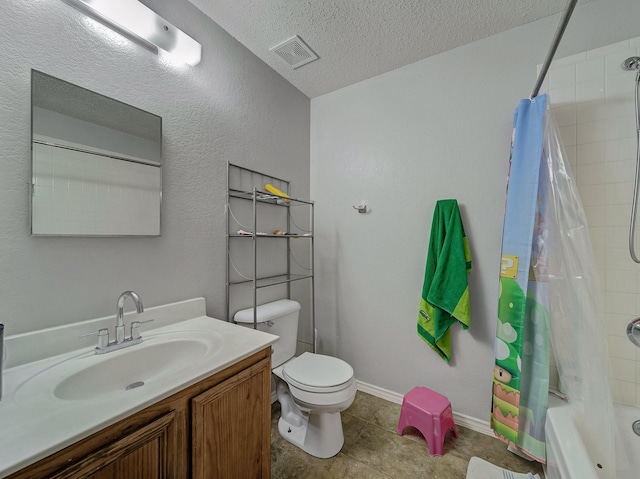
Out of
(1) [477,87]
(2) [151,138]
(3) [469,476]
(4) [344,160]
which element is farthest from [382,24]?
(3) [469,476]

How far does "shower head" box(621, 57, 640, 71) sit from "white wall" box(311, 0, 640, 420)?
0.19m

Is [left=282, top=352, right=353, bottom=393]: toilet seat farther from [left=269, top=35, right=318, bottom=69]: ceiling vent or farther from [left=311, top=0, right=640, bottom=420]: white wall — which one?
[left=269, top=35, right=318, bottom=69]: ceiling vent

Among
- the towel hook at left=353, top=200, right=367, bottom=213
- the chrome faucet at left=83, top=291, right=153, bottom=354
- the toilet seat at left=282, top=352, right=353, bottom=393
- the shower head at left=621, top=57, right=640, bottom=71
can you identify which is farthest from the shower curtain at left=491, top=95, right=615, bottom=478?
the chrome faucet at left=83, top=291, right=153, bottom=354

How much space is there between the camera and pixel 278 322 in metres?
1.69

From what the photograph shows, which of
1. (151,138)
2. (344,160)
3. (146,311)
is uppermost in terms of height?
(344,160)

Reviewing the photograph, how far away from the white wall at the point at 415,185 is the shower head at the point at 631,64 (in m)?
0.19

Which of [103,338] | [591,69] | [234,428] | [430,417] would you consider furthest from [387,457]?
[591,69]

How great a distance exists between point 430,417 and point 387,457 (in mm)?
323

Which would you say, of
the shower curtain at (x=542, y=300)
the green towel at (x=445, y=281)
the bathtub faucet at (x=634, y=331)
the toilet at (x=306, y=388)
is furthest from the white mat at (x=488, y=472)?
the bathtub faucet at (x=634, y=331)

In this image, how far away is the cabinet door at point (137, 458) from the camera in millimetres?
610

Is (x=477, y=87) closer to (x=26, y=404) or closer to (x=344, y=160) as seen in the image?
(x=344, y=160)

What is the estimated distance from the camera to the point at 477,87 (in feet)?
5.42

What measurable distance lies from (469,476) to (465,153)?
5.89 ft

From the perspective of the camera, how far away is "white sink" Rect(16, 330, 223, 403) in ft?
2.58
